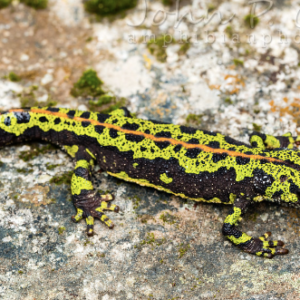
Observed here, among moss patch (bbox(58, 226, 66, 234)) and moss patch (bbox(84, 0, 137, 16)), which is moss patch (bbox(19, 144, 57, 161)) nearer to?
moss patch (bbox(58, 226, 66, 234))

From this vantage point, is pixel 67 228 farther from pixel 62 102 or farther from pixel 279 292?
pixel 279 292

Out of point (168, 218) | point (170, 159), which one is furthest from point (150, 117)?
point (168, 218)

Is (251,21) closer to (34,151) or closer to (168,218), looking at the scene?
(168,218)

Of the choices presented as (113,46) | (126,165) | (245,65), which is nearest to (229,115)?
(245,65)

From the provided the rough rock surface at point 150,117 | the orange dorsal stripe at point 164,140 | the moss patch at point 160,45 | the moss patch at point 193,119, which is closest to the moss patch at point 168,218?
the rough rock surface at point 150,117

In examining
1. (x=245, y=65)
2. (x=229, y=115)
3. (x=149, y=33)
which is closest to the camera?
(x=229, y=115)

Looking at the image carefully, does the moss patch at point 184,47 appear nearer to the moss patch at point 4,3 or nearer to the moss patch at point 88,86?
the moss patch at point 88,86
